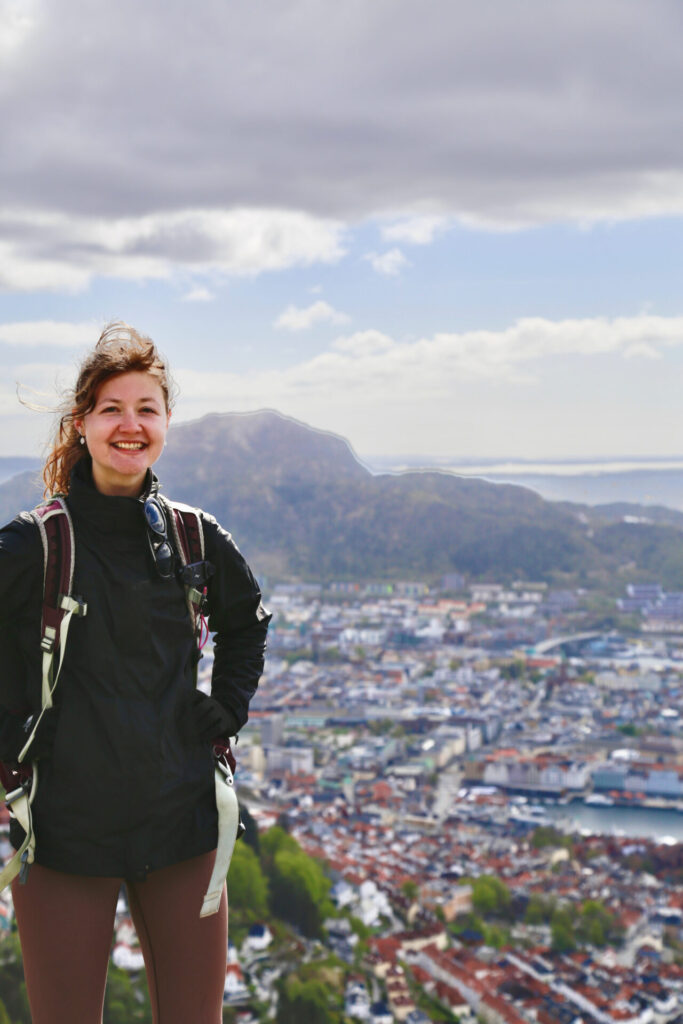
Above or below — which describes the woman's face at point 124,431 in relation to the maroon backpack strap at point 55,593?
above

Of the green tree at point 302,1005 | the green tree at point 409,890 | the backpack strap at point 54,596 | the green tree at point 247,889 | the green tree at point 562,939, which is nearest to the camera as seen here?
the backpack strap at point 54,596

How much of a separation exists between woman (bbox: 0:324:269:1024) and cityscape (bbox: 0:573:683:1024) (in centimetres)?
286

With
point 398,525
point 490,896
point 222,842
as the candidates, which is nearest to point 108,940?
point 222,842

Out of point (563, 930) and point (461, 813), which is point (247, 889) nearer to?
point (563, 930)

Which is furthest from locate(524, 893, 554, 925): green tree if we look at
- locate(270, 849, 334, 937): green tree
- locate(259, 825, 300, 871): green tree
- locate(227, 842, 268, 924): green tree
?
locate(227, 842, 268, 924): green tree

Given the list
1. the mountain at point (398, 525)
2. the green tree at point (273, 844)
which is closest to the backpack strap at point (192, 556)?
the green tree at point (273, 844)

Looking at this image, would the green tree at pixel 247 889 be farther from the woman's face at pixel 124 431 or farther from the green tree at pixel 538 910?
the woman's face at pixel 124 431

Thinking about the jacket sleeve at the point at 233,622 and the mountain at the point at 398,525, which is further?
the mountain at the point at 398,525

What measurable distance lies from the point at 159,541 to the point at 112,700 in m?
0.16

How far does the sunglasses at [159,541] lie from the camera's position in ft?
3.47

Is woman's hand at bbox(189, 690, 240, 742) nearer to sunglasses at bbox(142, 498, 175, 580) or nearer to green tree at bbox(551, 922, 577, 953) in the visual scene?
sunglasses at bbox(142, 498, 175, 580)

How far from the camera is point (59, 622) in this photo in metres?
1.00

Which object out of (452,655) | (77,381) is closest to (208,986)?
(77,381)

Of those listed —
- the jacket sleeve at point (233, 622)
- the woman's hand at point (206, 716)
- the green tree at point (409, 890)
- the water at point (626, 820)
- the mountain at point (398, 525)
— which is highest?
the jacket sleeve at point (233, 622)
